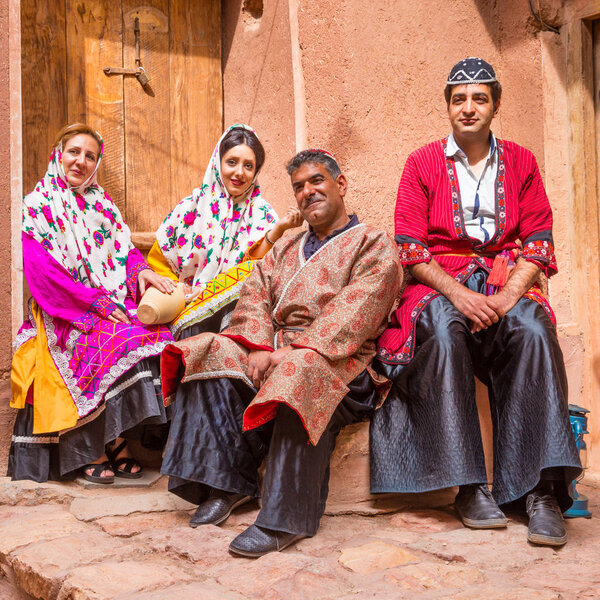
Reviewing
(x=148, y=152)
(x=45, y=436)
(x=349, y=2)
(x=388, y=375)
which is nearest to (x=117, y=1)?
(x=148, y=152)

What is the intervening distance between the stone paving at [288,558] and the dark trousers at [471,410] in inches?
7.1

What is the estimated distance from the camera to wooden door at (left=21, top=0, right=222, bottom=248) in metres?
4.18

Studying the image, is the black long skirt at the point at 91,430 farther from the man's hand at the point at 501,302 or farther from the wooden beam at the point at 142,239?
the man's hand at the point at 501,302

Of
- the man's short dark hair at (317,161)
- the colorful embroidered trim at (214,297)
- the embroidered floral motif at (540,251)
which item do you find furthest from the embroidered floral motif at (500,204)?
the colorful embroidered trim at (214,297)

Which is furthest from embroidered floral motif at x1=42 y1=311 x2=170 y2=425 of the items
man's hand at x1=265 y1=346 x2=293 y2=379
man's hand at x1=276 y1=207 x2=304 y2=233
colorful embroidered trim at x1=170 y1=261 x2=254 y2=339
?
man's hand at x1=265 y1=346 x2=293 y2=379

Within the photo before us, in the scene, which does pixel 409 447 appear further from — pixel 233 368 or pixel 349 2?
pixel 349 2

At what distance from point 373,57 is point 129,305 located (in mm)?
1849

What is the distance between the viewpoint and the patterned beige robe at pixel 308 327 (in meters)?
2.56

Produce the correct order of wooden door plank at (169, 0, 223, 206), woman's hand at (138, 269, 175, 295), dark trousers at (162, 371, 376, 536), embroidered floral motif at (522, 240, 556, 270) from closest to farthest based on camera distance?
dark trousers at (162, 371, 376, 536), embroidered floral motif at (522, 240, 556, 270), woman's hand at (138, 269, 175, 295), wooden door plank at (169, 0, 223, 206)

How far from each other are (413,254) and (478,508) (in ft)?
3.43

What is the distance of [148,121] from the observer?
4.52 metres

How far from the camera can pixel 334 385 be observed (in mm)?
2643

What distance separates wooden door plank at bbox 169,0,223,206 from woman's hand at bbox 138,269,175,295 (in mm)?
956

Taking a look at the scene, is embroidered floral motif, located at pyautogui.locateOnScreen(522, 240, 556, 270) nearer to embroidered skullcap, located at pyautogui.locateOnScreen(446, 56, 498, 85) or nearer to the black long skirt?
embroidered skullcap, located at pyautogui.locateOnScreen(446, 56, 498, 85)
